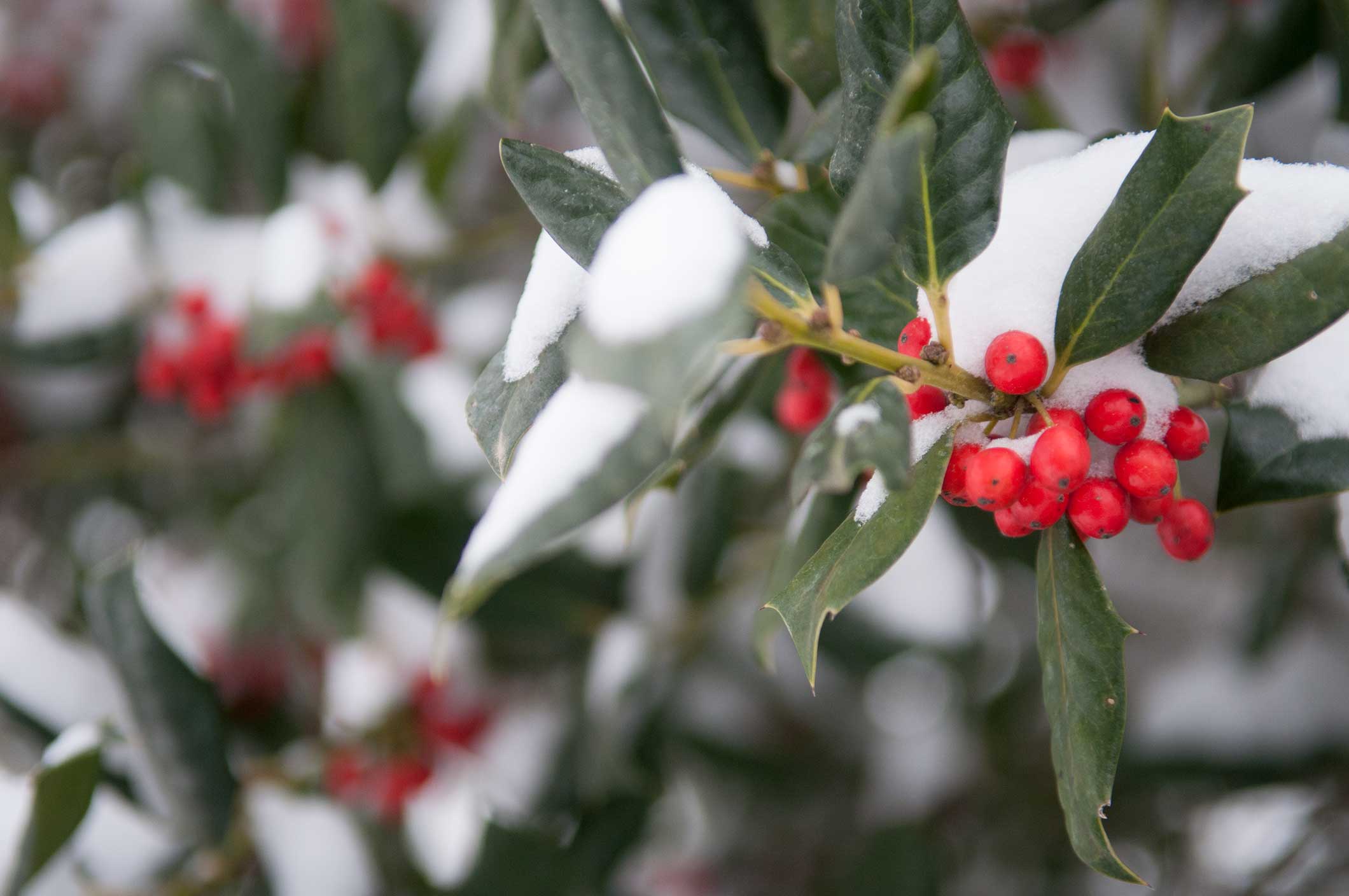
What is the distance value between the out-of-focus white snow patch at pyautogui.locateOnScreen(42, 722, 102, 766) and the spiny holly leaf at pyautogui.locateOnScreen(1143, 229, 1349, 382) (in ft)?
3.21

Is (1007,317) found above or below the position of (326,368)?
above

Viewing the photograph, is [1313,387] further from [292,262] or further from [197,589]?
[197,589]

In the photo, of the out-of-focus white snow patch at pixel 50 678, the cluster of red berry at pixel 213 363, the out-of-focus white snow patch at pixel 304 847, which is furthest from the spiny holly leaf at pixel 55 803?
the cluster of red berry at pixel 213 363

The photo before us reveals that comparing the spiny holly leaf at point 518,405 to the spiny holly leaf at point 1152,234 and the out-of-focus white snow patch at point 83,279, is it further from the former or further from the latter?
the out-of-focus white snow patch at point 83,279

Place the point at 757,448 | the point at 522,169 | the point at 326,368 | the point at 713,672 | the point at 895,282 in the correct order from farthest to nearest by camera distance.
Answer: the point at 713,672, the point at 326,368, the point at 757,448, the point at 895,282, the point at 522,169

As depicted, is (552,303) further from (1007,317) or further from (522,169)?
(1007,317)

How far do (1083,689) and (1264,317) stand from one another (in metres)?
A: 0.25

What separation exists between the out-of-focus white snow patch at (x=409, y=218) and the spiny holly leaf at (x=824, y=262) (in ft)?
3.27

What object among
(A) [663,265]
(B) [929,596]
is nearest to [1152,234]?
(A) [663,265]

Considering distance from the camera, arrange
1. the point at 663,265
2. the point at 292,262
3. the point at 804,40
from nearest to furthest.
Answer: the point at 663,265 → the point at 804,40 → the point at 292,262

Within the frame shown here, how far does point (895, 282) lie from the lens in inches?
26.0

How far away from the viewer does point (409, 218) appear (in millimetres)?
1599

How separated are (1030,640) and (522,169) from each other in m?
1.56

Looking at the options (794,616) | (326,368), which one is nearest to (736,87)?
(794,616)
